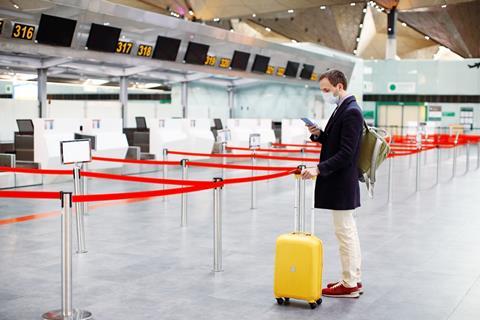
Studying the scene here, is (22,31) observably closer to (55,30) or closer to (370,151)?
(55,30)

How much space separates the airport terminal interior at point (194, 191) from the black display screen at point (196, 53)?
0.26ft

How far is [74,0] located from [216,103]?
13090 millimetres

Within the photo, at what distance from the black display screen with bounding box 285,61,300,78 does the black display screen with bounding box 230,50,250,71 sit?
12.6 ft

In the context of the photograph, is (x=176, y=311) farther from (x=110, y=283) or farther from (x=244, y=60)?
(x=244, y=60)

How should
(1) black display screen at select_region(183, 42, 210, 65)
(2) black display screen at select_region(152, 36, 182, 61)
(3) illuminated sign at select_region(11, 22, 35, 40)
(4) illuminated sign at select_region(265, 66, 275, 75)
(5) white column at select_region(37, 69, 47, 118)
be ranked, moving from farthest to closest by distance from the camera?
(4) illuminated sign at select_region(265, 66, 275, 75), (1) black display screen at select_region(183, 42, 210, 65), (2) black display screen at select_region(152, 36, 182, 61), (5) white column at select_region(37, 69, 47, 118), (3) illuminated sign at select_region(11, 22, 35, 40)

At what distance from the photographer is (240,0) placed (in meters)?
36.8

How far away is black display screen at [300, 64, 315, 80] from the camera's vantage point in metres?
30.3

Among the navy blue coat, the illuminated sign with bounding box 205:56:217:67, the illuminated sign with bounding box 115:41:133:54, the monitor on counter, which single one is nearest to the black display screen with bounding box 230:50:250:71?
the illuminated sign with bounding box 205:56:217:67

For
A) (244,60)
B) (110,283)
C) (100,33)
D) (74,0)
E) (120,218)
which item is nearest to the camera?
(110,283)

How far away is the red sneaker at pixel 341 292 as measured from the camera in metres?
5.81

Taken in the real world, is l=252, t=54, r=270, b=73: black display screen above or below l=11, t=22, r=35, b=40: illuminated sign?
above

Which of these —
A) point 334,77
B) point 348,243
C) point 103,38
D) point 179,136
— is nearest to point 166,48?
point 103,38

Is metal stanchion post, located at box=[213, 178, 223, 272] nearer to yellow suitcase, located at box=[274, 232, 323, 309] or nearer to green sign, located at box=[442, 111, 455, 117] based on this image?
yellow suitcase, located at box=[274, 232, 323, 309]

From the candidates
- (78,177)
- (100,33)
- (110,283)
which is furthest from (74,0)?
(110,283)
